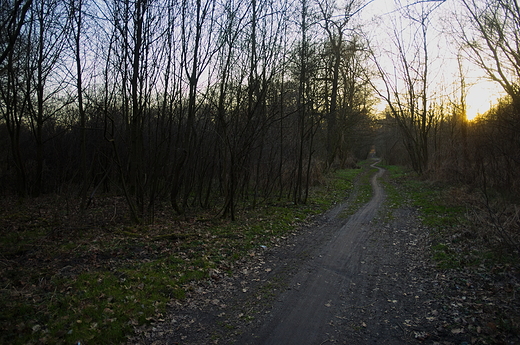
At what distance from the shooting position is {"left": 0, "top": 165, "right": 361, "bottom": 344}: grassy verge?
4.11 metres

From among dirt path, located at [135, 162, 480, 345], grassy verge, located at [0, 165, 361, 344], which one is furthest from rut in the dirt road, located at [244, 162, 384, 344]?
grassy verge, located at [0, 165, 361, 344]

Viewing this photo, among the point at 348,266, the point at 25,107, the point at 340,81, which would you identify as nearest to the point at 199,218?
the point at 348,266

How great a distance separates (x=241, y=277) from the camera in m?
6.14

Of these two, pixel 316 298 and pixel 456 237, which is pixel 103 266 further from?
pixel 456 237

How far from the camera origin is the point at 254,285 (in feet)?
18.7

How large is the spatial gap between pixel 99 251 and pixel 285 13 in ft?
32.3

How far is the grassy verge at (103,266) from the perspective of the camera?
162 inches

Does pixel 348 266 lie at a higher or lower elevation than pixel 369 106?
lower

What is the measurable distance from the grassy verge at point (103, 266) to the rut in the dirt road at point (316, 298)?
1589 millimetres

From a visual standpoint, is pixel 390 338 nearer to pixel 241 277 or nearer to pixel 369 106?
pixel 241 277

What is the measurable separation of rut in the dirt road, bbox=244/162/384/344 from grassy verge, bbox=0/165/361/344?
159 centimetres

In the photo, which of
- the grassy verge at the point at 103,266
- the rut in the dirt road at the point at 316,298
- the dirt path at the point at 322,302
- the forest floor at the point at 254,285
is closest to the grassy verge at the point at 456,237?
the forest floor at the point at 254,285

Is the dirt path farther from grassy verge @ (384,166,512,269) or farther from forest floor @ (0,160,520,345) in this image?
grassy verge @ (384,166,512,269)

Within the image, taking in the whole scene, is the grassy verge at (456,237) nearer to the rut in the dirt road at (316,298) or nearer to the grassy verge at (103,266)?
the rut in the dirt road at (316,298)
